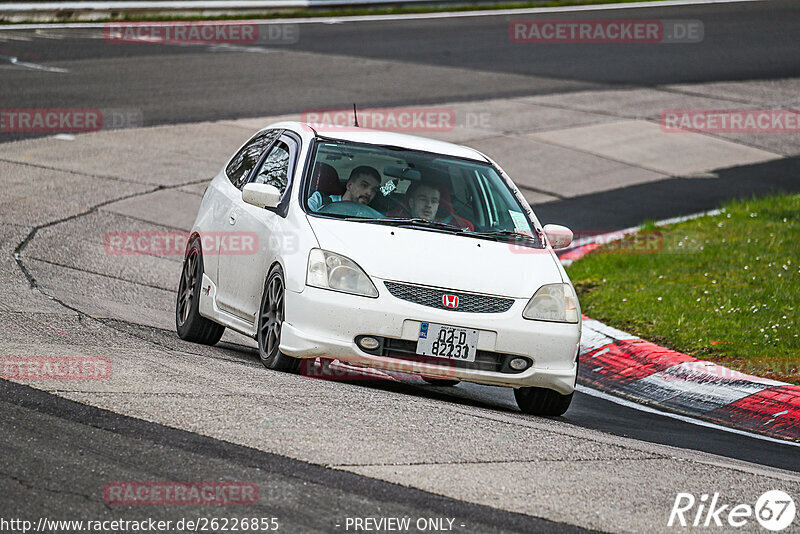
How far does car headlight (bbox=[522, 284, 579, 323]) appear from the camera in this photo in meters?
7.52

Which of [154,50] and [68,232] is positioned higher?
[154,50]

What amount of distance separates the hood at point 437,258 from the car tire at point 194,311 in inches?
62.3

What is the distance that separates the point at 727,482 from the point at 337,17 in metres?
26.3

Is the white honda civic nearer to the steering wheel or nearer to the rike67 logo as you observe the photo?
the steering wheel

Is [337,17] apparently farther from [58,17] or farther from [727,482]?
[727,482]

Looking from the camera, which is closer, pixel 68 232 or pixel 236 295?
pixel 236 295

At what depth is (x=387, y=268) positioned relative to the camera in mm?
7375

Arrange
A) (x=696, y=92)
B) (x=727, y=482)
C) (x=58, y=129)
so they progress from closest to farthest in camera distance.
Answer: (x=727, y=482) → (x=58, y=129) → (x=696, y=92)

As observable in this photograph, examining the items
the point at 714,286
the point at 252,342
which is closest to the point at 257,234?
the point at 252,342

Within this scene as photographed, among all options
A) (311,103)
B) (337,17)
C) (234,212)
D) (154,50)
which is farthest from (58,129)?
(337,17)

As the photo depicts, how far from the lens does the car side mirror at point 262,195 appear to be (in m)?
7.98

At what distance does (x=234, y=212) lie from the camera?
28.6 feet

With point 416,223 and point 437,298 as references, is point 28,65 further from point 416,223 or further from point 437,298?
point 437,298

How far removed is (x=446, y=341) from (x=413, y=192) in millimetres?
1467
